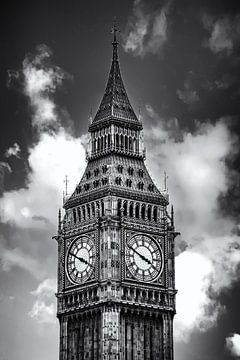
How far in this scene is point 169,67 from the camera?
123875 millimetres

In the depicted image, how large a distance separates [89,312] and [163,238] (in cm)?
970

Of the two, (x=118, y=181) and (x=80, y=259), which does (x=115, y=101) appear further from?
(x=80, y=259)

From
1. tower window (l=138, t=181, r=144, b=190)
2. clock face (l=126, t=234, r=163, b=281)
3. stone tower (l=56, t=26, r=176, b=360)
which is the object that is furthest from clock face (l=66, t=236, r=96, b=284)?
tower window (l=138, t=181, r=144, b=190)

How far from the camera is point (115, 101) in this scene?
123m

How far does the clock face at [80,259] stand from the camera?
117m

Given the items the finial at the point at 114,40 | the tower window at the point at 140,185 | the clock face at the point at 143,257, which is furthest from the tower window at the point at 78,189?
the finial at the point at 114,40

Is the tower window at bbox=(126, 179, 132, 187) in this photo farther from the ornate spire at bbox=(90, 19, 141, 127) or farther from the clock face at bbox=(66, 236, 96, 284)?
the clock face at bbox=(66, 236, 96, 284)

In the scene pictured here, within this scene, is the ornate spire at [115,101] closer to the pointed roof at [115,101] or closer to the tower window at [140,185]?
the pointed roof at [115,101]

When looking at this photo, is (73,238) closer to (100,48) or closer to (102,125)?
(102,125)

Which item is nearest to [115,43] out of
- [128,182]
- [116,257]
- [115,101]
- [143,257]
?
[115,101]

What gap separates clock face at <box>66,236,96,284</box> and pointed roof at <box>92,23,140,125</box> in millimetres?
11931

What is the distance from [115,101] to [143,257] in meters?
15.7

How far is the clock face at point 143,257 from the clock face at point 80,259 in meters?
3.33

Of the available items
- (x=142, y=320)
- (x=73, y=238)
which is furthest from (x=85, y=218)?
(x=142, y=320)
